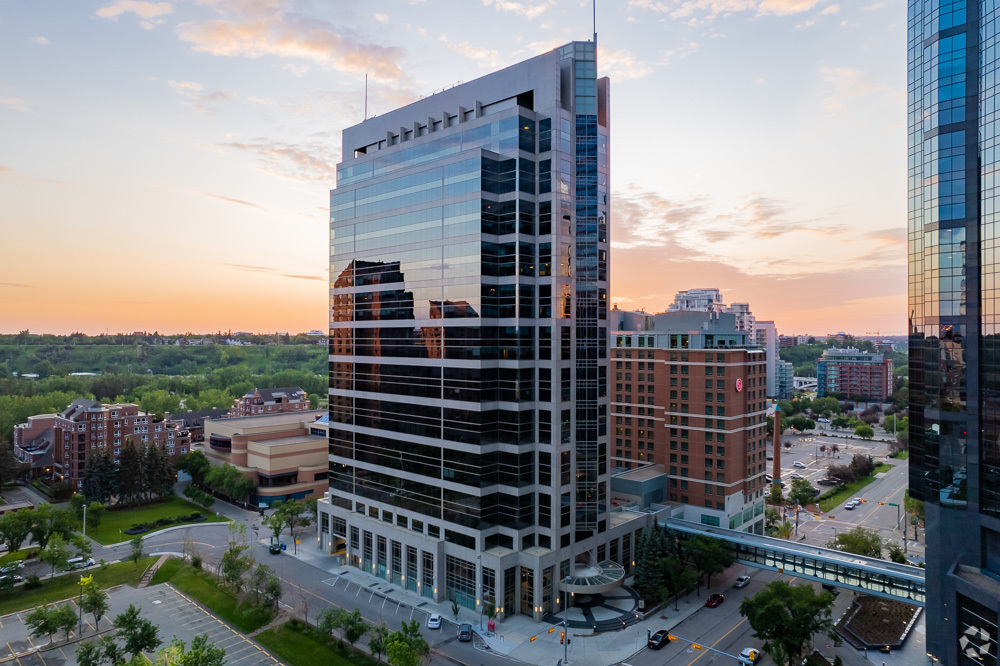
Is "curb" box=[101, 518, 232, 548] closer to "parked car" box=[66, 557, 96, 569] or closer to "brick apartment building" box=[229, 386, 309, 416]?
"parked car" box=[66, 557, 96, 569]

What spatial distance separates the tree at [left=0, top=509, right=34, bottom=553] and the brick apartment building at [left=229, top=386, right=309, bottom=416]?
226ft

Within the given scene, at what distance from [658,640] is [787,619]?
1215 cm

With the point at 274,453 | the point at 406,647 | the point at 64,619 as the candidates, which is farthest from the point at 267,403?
the point at 406,647

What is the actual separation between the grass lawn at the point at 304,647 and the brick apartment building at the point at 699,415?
49.1 m

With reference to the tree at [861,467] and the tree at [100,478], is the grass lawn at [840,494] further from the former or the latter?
the tree at [100,478]

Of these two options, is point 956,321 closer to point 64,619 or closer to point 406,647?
point 406,647

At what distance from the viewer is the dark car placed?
55781mm

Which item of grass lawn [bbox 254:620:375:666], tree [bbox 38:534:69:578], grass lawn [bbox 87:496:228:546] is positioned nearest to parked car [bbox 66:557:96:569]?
tree [bbox 38:534:69:578]

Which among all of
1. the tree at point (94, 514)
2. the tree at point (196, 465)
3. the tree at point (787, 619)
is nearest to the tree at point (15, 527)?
the tree at point (94, 514)

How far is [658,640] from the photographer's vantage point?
56125mm

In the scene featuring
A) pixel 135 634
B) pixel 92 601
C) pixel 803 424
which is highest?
pixel 135 634

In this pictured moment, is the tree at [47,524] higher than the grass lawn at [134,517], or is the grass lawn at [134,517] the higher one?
the tree at [47,524]

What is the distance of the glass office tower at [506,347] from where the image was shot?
64.7 m

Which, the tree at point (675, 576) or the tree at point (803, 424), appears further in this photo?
the tree at point (803, 424)
